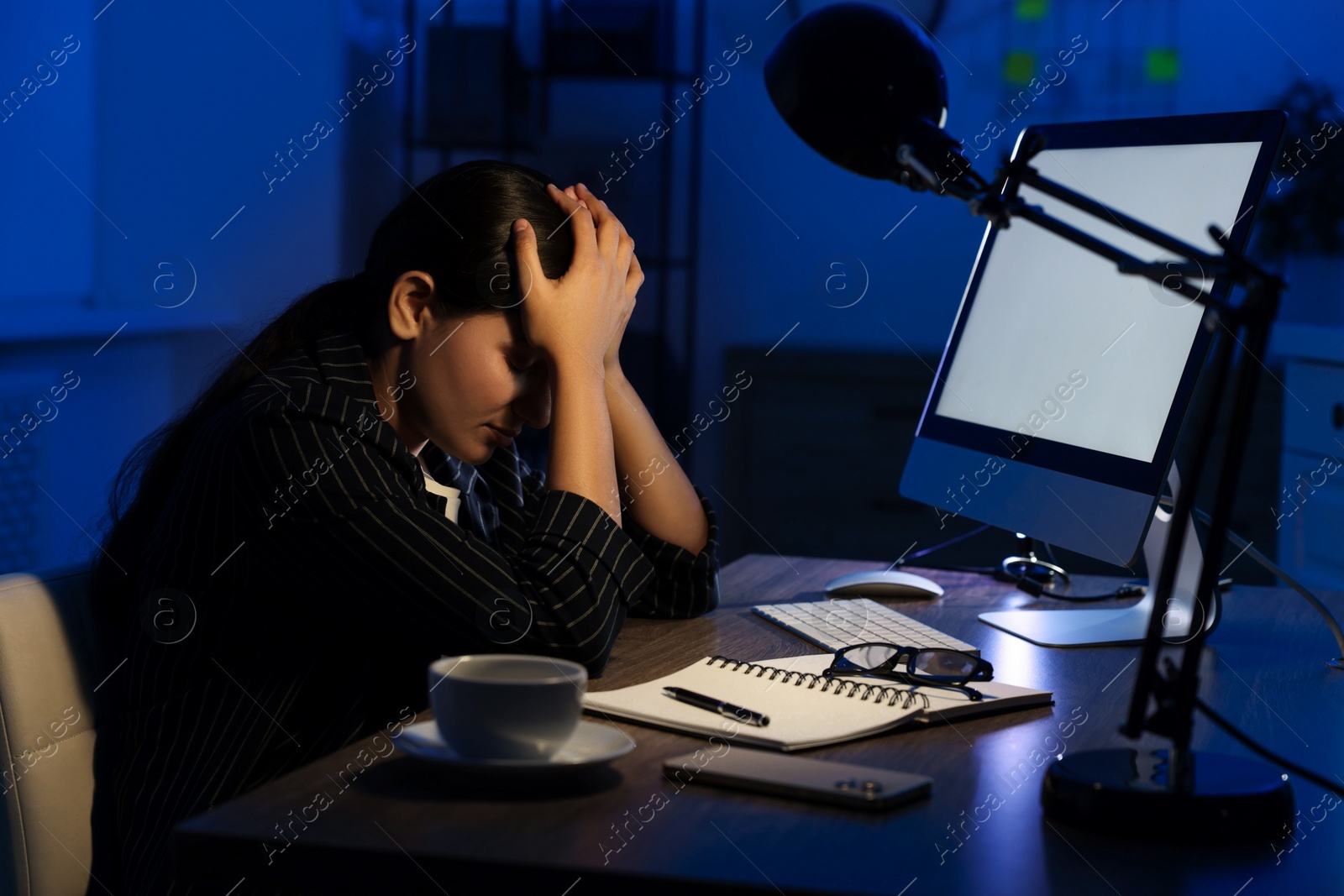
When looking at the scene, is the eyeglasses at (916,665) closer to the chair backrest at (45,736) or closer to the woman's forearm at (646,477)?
the woman's forearm at (646,477)

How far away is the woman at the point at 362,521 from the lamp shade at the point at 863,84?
0.80ft

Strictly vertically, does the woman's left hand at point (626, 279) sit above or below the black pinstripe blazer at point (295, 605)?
above

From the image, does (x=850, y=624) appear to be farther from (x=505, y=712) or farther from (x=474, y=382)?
(x=505, y=712)

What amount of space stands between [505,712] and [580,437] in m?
0.41

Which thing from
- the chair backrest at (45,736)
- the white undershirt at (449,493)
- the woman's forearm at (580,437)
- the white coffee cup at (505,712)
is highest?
the woman's forearm at (580,437)

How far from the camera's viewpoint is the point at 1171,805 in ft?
2.23

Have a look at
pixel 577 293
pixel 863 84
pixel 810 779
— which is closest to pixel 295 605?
pixel 577 293

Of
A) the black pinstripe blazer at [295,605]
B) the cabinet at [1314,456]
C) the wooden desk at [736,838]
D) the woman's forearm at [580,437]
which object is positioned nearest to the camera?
the wooden desk at [736,838]

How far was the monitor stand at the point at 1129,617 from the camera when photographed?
1195 millimetres

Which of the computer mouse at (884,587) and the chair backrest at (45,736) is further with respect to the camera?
the computer mouse at (884,587)

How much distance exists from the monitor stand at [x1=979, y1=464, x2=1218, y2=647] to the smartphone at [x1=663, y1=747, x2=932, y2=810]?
0.49 meters

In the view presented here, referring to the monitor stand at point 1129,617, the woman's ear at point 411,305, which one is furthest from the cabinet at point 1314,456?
the woman's ear at point 411,305

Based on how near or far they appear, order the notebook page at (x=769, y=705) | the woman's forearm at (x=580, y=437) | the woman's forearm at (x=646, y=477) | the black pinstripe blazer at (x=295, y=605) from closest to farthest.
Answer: the notebook page at (x=769, y=705) < the black pinstripe blazer at (x=295, y=605) < the woman's forearm at (x=580, y=437) < the woman's forearm at (x=646, y=477)

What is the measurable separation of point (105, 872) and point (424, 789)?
1.48 feet
